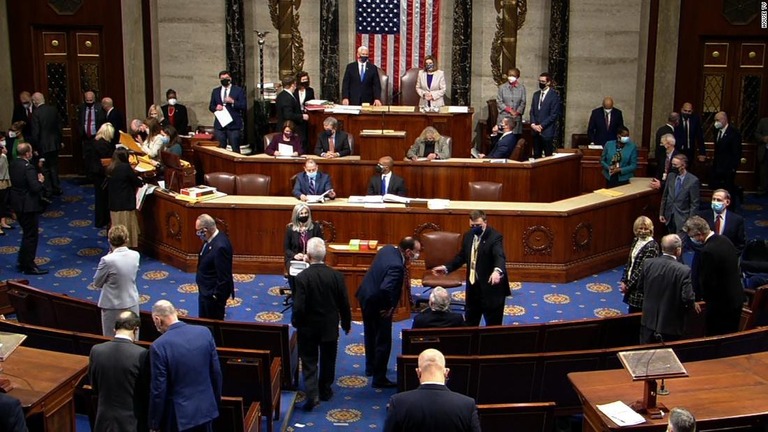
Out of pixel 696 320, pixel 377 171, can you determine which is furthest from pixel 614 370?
pixel 377 171

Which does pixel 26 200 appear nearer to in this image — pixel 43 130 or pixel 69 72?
pixel 43 130

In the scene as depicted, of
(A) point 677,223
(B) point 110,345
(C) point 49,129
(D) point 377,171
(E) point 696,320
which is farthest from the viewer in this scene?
(C) point 49,129

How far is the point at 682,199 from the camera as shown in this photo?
38.7ft

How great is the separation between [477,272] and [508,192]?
425 cm

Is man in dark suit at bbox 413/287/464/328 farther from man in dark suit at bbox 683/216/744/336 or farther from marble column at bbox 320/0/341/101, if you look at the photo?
marble column at bbox 320/0/341/101

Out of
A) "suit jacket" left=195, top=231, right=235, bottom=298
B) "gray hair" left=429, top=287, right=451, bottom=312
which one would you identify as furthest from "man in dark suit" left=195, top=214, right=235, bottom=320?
"gray hair" left=429, top=287, right=451, bottom=312

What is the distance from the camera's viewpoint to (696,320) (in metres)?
9.01

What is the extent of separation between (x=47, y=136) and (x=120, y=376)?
10.4m

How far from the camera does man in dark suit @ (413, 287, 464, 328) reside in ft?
26.6

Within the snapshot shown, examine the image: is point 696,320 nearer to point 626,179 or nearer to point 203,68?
point 626,179

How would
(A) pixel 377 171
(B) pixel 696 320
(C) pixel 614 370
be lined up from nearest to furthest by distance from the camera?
(C) pixel 614 370, (B) pixel 696 320, (A) pixel 377 171

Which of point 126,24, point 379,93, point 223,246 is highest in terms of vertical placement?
point 126,24

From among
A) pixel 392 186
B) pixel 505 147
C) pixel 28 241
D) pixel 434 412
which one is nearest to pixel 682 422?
pixel 434 412

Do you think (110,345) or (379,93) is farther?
(379,93)
